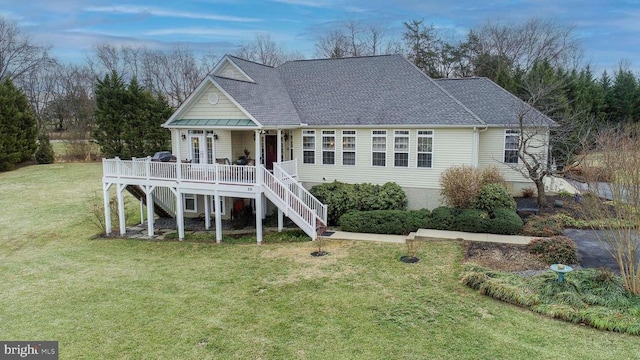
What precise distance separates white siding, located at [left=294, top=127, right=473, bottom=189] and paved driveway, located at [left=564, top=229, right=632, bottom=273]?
4820 millimetres

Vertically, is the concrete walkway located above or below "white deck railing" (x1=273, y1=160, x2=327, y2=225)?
below

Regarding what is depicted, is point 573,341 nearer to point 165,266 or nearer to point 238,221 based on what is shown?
point 165,266

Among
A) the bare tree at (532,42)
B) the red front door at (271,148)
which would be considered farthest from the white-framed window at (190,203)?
the bare tree at (532,42)

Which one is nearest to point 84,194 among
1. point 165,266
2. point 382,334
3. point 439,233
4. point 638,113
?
point 165,266

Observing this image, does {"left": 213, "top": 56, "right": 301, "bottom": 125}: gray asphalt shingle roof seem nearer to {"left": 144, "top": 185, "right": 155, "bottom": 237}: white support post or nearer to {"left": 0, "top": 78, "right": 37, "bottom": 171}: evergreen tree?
{"left": 144, "top": 185, "right": 155, "bottom": 237}: white support post

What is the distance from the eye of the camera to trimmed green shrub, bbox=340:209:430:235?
51.1ft

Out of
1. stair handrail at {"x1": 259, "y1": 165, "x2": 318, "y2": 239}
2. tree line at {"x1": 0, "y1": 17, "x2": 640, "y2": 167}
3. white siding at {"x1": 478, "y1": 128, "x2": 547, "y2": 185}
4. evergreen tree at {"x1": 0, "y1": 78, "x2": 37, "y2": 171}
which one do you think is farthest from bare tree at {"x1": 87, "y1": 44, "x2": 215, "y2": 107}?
white siding at {"x1": 478, "y1": 128, "x2": 547, "y2": 185}

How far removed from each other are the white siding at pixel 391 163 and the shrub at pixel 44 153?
29388 mm

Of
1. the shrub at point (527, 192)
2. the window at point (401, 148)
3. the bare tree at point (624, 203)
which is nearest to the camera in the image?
the bare tree at point (624, 203)

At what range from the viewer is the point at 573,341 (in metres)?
7.44

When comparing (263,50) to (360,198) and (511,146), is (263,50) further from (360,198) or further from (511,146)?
(511,146)

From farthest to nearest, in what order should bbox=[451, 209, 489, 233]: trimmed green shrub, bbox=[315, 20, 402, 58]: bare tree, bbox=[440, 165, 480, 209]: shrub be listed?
bbox=[315, 20, 402, 58]: bare tree, bbox=[440, 165, 480, 209]: shrub, bbox=[451, 209, 489, 233]: trimmed green shrub

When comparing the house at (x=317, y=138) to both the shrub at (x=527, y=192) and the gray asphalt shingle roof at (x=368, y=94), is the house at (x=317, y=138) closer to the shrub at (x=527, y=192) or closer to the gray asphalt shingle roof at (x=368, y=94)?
the gray asphalt shingle roof at (x=368, y=94)

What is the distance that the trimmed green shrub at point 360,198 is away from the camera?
17.0 metres
